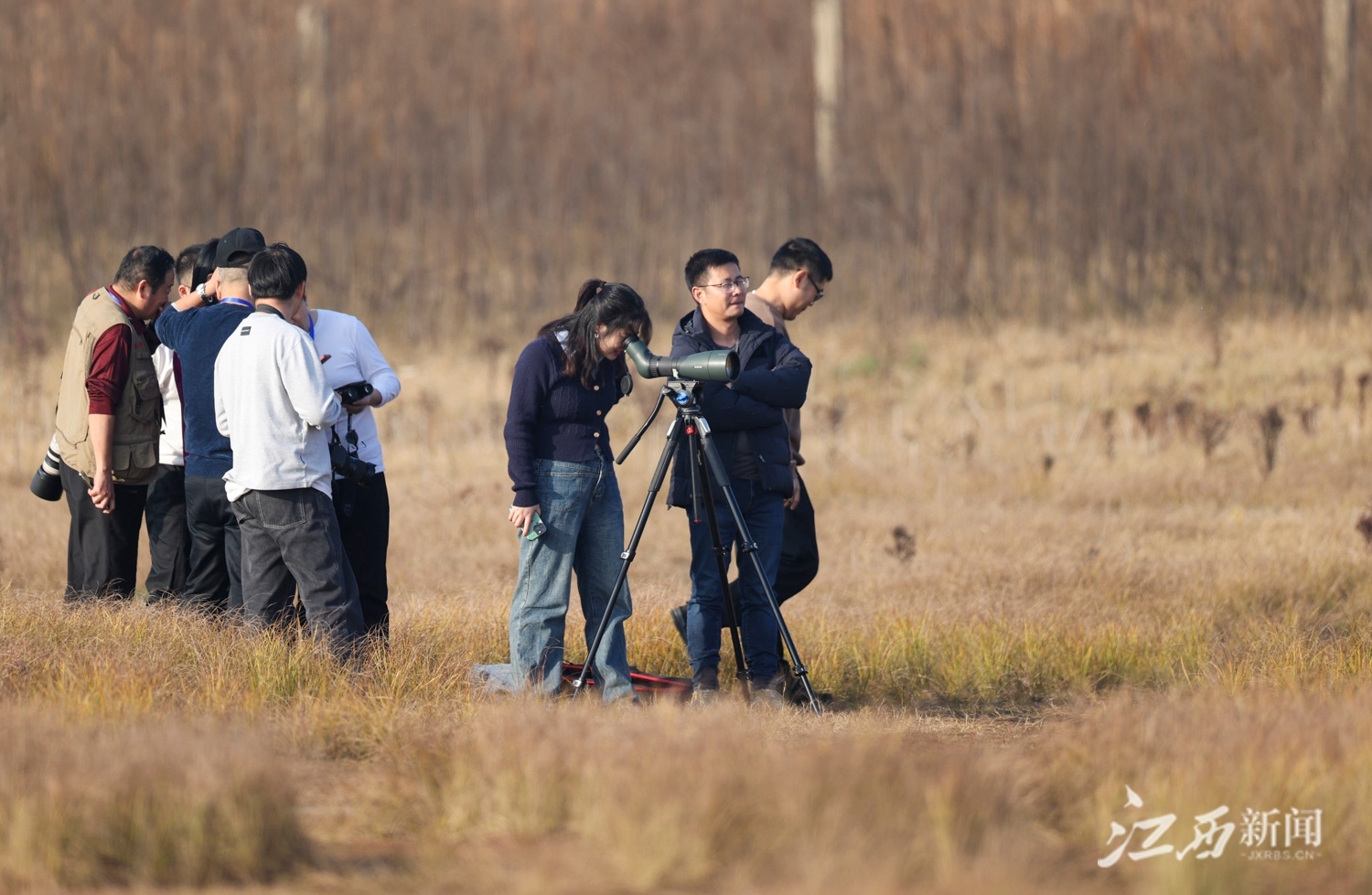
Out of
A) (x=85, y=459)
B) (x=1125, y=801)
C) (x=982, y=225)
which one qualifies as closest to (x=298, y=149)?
(x=982, y=225)

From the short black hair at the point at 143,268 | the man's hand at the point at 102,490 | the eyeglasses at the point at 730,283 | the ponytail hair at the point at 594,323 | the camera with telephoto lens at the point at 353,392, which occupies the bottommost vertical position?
the man's hand at the point at 102,490

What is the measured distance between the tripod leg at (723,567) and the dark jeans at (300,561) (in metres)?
1.32

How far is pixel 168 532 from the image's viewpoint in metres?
6.26

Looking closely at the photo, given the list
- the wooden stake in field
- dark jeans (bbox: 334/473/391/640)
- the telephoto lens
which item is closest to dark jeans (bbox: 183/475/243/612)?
dark jeans (bbox: 334/473/391/640)

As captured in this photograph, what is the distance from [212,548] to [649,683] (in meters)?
1.79

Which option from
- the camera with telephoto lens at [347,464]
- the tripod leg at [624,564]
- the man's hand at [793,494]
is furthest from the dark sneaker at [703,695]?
the camera with telephoto lens at [347,464]

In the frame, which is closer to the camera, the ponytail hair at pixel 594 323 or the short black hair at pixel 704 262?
the ponytail hair at pixel 594 323

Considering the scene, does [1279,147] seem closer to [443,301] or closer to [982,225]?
[982,225]

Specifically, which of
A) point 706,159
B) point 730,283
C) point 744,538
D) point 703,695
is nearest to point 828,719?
point 703,695

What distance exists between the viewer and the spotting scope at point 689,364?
5273 millimetres

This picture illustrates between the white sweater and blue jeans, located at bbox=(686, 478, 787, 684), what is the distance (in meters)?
1.50

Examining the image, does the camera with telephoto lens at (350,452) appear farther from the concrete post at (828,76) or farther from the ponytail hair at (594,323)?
the concrete post at (828,76)

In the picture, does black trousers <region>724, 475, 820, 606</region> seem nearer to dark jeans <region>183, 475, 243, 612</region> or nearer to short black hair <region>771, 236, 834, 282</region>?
short black hair <region>771, 236, 834, 282</region>

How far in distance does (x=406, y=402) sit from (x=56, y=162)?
230 inches
